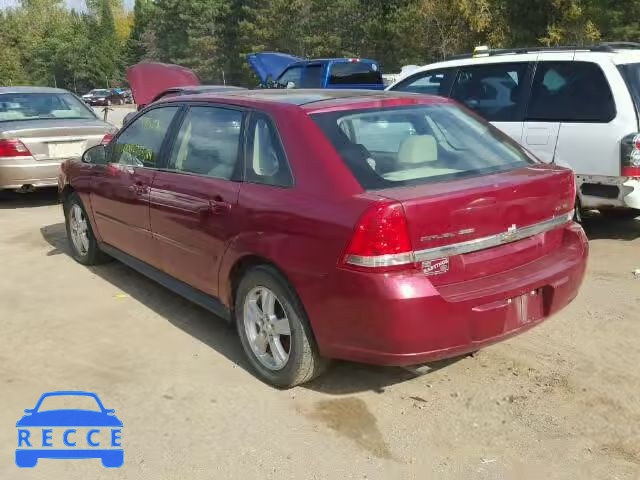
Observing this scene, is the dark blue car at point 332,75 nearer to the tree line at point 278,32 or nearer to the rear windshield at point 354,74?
the rear windshield at point 354,74

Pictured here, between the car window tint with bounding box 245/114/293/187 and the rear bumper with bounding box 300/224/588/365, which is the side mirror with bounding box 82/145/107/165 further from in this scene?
the rear bumper with bounding box 300/224/588/365

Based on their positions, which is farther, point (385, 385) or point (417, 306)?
point (385, 385)

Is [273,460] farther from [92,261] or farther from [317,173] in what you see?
[92,261]

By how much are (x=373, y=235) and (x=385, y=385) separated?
1.08 m

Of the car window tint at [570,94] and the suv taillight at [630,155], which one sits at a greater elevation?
the car window tint at [570,94]

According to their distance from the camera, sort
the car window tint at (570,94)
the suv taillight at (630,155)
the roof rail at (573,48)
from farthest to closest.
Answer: the roof rail at (573,48), the car window tint at (570,94), the suv taillight at (630,155)

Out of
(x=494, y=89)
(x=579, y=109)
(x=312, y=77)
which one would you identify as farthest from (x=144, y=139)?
(x=312, y=77)

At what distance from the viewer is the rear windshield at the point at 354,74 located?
14.3 m

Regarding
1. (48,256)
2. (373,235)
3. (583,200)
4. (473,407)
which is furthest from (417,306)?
(48,256)

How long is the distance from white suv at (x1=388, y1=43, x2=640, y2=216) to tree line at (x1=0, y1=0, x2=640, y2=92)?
60.4 feet

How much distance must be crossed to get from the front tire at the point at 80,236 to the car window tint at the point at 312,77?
28.4 feet

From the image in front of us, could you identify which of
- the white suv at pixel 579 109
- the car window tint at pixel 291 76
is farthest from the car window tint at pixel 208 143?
the car window tint at pixel 291 76

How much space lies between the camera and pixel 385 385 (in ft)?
12.2

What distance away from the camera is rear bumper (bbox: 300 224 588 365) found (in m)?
3.02
